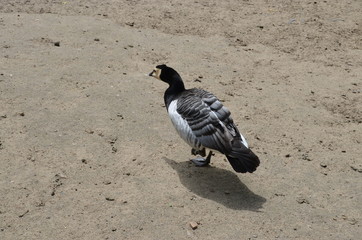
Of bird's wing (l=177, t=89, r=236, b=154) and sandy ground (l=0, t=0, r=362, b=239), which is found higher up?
bird's wing (l=177, t=89, r=236, b=154)

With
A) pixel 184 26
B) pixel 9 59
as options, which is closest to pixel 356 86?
pixel 184 26

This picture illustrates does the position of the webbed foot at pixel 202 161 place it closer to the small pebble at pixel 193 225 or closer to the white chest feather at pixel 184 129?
the white chest feather at pixel 184 129

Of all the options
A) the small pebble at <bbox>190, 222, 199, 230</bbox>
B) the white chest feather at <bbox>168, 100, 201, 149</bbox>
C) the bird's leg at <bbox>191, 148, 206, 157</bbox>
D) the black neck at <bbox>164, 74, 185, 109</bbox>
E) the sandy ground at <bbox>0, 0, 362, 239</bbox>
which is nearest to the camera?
the small pebble at <bbox>190, 222, 199, 230</bbox>

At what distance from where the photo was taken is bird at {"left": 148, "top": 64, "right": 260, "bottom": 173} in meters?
5.57

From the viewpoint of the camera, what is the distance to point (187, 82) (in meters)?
8.20

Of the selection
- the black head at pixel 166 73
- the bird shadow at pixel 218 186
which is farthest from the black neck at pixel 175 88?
the bird shadow at pixel 218 186

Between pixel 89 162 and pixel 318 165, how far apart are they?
2.80 metres

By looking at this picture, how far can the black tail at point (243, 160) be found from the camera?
549 cm

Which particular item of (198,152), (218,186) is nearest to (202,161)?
(198,152)

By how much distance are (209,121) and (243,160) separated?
2.11 ft

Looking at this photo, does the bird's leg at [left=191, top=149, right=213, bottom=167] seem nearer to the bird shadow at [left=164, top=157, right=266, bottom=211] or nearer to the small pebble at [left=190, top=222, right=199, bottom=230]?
the bird shadow at [left=164, top=157, right=266, bottom=211]

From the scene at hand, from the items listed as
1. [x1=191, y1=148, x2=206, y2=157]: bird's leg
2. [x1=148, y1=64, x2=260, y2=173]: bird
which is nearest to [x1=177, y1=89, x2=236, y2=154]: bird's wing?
[x1=148, y1=64, x2=260, y2=173]: bird

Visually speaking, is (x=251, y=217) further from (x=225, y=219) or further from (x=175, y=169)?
(x=175, y=169)

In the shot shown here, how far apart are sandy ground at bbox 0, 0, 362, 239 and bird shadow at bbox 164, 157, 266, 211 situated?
20 millimetres
